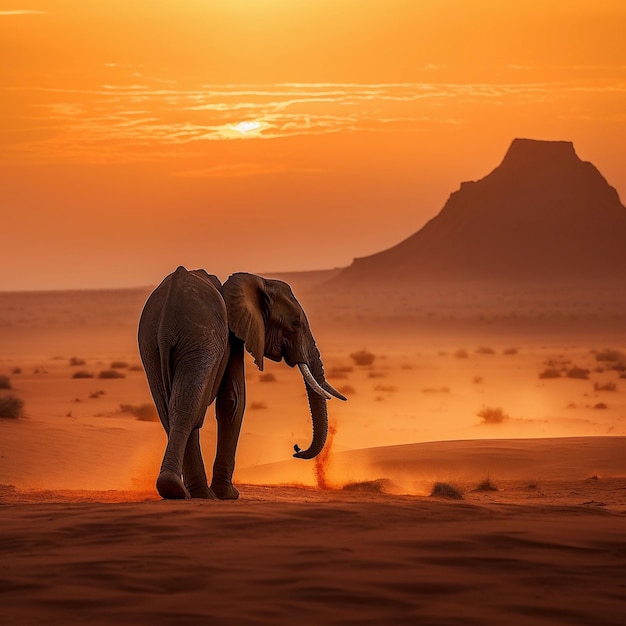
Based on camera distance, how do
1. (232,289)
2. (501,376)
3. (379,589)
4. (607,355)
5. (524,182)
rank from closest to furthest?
(379,589)
(232,289)
(501,376)
(607,355)
(524,182)

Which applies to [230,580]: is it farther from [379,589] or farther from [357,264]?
[357,264]

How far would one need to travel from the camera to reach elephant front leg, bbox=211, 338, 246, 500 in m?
13.6

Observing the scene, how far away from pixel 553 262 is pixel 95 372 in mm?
124768

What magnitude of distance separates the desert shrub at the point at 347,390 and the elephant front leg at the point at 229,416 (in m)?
22.1

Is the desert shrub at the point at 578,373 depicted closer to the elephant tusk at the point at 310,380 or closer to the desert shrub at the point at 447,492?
the desert shrub at the point at 447,492

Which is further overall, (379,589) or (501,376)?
(501,376)

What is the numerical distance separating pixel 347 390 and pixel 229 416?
23.5 m

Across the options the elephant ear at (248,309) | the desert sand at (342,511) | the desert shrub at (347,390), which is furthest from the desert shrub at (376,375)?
the elephant ear at (248,309)

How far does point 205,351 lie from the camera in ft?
41.7

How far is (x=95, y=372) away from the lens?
152ft

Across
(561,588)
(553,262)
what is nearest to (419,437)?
(561,588)

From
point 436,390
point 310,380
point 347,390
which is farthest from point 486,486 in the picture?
point 436,390

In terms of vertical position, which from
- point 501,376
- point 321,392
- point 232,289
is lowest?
point 321,392

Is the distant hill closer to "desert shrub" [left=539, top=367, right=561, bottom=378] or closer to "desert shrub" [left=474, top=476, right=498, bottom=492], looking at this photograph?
"desert shrub" [left=539, top=367, right=561, bottom=378]
